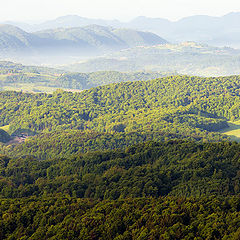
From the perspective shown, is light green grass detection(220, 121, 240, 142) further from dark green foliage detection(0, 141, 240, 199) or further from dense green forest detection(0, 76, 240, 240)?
dark green foliage detection(0, 141, 240, 199)

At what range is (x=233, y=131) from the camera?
181 m

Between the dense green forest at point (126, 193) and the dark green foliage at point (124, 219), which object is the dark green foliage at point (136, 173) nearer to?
the dense green forest at point (126, 193)

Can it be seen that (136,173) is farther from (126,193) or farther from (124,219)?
(124,219)

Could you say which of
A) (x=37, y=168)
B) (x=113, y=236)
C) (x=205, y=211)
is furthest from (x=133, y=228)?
(x=37, y=168)

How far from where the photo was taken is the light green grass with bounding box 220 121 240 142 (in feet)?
541

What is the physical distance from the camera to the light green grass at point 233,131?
6487 inches

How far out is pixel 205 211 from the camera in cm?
5203

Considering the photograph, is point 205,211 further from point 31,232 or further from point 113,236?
point 31,232

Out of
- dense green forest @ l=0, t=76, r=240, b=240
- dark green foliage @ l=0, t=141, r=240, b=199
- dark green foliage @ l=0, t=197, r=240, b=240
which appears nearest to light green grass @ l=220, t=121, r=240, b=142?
dense green forest @ l=0, t=76, r=240, b=240

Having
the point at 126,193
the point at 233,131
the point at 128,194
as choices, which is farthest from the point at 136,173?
the point at 233,131

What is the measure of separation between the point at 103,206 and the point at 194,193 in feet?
62.5

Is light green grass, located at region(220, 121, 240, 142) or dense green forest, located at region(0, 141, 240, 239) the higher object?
dense green forest, located at region(0, 141, 240, 239)

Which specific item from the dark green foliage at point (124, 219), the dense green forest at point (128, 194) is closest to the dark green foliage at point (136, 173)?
the dense green forest at point (128, 194)

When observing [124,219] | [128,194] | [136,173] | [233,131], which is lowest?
[233,131]
